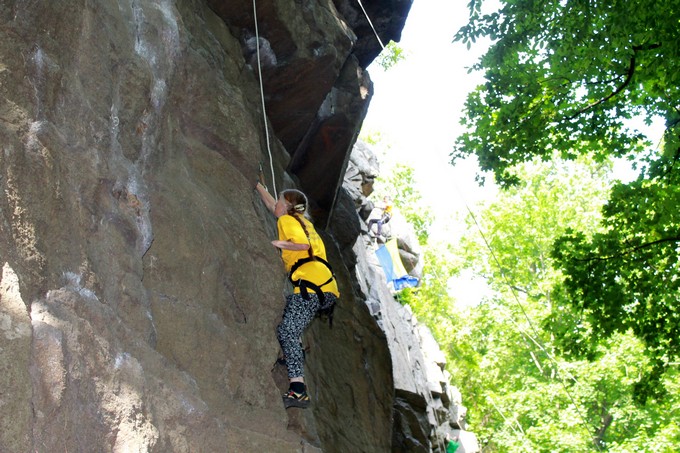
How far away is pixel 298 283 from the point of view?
733 centimetres

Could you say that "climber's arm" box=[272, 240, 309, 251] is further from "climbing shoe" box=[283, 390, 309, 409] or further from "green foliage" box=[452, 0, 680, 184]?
"green foliage" box=[452, 0, 680, 184]

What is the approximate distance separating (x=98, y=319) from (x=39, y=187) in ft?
2.96

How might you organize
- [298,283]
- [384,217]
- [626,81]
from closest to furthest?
[298,283], [626,81], [384,217]

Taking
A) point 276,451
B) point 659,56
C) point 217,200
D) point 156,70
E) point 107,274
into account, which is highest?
point 659,56

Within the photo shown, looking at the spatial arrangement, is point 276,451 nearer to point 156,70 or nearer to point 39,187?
point 39,187

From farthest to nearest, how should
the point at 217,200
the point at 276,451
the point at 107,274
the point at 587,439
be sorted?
the point at 587,439 < the point at 217,200 < the point at 276,451 < the point at 107,274

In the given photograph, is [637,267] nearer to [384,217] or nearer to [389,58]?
[384,217]

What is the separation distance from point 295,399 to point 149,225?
2034mm

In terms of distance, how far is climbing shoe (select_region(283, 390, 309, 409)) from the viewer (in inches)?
274

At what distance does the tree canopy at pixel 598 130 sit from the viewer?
1141 cm

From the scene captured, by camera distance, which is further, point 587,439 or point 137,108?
point 587,439

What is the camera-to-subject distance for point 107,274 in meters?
5.31

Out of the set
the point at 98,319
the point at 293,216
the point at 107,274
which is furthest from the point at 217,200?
the point at 98,319

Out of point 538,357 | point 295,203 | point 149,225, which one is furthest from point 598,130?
point 538,357
